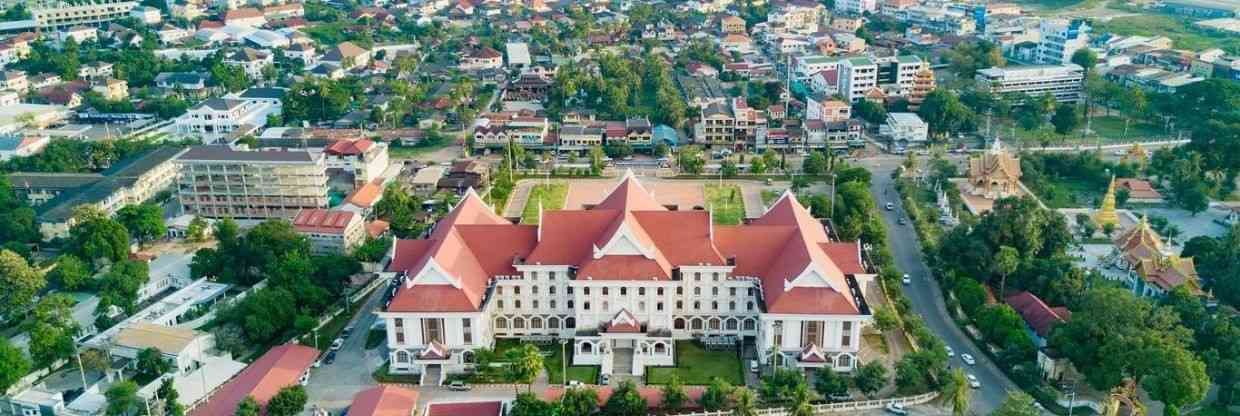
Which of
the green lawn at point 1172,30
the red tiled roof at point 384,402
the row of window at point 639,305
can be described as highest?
the green lawn at point 1172,30

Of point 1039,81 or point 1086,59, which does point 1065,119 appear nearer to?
point 1039,81

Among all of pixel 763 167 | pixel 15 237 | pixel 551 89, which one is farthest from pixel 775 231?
pixel 551 89

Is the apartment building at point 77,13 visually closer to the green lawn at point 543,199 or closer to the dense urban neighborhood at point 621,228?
the dense urban neighborhood at point 621,228

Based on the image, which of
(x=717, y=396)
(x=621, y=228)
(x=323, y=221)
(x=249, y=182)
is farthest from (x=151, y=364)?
(x=717, y=396)

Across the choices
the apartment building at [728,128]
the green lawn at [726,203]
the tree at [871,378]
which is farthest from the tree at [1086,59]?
the tree at [871,378]

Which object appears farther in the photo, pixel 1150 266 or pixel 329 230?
pixel 329 230

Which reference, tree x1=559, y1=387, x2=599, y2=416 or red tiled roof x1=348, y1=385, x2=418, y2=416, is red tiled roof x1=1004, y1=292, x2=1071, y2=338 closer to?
tree x1=559, y1=387, x2=599, y2=416

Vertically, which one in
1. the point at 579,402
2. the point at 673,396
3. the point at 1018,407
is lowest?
the point at 673,396
